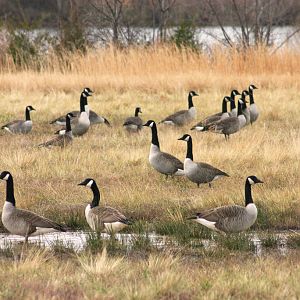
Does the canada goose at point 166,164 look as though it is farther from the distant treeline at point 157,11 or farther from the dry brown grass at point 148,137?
the distant treeline at point 157,11

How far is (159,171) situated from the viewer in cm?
1082

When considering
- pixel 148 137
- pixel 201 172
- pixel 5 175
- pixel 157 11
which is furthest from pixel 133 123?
pixel 157 11

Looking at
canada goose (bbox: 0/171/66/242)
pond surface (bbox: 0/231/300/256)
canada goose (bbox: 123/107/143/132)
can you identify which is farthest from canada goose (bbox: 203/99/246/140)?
canada goose (bbox: 0/171/66/242)

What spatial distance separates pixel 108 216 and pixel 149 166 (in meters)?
3.44

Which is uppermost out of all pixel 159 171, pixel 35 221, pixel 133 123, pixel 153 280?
pixel 153 280

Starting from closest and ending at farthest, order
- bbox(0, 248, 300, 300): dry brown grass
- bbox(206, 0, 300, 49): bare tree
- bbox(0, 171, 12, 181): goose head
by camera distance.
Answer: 1. bbox(0, 248, 300, 300): dry brown grass
2. bbox(0, 171, 12, 181): goose head
3. bbox(206, 0, 300, 49): bare tree

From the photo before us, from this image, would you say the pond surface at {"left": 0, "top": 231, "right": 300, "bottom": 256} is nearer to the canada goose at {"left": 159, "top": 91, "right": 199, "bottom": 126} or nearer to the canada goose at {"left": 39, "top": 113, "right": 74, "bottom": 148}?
the canada goose at {"left": 39, "top": 113, "right": 74, "bottom": 148}

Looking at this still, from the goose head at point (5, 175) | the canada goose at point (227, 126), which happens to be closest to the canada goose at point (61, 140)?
the canada goose at point (227, 126)

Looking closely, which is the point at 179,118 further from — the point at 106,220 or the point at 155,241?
the point at 155,241

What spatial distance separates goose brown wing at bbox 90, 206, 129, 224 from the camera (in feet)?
26.8

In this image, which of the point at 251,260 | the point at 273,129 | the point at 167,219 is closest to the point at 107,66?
the point at 273,129

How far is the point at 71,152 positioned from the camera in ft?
41.1

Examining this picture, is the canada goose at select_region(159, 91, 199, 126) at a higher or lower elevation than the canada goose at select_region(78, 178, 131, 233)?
lower

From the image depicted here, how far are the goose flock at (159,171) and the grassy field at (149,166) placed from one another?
224mm
